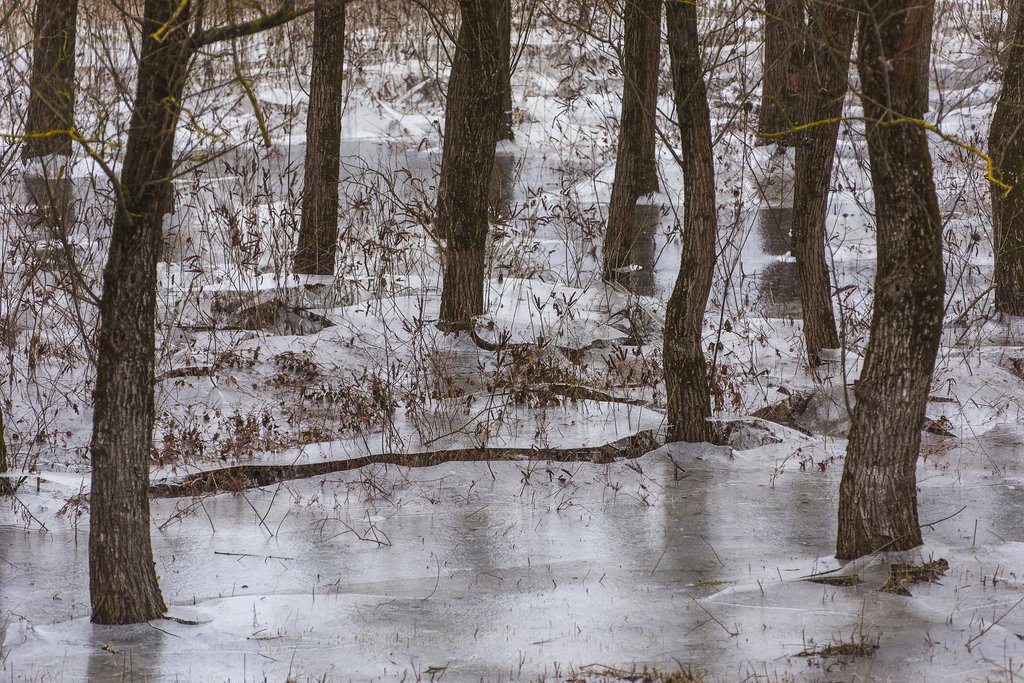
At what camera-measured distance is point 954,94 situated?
1838cm

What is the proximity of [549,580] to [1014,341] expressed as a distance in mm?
6318

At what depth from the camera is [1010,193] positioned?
980 centimetres

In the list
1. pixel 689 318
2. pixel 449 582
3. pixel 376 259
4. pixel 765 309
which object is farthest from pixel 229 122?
pixel 449 582

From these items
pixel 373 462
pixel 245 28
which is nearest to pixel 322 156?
pixel 373 462

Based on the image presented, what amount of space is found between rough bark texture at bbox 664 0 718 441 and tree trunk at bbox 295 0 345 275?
4667 millimetres

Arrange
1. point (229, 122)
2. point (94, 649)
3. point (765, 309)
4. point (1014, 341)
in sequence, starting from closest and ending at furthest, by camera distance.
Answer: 1. point (94, 649)
2. point (1014, 341)
3. point (765, 309)
4. point (229, 122)

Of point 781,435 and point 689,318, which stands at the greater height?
point 689,318

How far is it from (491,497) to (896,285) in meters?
3.00

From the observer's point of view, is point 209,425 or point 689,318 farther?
point 209,425

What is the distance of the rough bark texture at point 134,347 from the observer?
4.07 m

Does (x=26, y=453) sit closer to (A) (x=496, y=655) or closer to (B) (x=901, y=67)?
(A) (x=496, y=655)

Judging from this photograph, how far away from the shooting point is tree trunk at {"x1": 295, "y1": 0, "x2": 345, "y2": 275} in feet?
34.4

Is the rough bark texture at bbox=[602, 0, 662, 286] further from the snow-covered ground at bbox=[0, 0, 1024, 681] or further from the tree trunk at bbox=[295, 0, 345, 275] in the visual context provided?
the tree trunk at bbox=[295, 0, 345, 275]

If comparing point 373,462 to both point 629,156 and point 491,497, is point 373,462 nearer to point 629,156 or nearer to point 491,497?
point 491,497
